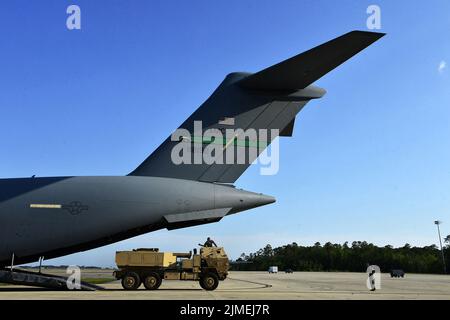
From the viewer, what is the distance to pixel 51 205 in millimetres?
10703

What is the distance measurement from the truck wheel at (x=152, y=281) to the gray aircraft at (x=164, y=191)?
3.66 meters

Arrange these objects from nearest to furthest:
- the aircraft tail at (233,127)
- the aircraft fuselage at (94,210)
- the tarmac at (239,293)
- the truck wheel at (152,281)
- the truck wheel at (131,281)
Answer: the tarmac at (239,293), the aircraft fuselage at (94,210), the aircraft tail at (233,127), the truck wheel at (131,281), the truck wheel at (152,281)

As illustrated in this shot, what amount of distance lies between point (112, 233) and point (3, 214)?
298cm

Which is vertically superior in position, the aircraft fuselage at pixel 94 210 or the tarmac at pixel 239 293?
the aircraft fuselage at pixel 94 210

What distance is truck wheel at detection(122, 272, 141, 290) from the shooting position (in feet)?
45.3

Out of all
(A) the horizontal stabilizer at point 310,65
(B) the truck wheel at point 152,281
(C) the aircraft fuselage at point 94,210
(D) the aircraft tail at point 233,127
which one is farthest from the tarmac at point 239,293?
(A) the horizontal stabilizer at point 310,65

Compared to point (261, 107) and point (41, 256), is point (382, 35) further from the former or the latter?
point (41, 256)

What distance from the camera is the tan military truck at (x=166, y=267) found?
46.0 feet

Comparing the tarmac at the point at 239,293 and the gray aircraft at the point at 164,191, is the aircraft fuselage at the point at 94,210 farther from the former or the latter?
the tarmac at the point at 239,293

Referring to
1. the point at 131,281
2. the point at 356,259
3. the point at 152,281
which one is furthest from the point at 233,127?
the point at 356,259

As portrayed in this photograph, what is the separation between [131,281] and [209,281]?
2.76 m

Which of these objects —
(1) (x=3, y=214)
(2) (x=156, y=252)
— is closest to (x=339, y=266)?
(2) (x=156, y=252)

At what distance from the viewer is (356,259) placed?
8144cm

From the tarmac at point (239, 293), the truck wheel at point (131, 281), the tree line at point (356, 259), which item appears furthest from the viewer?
the tree line at point (356, 259)
